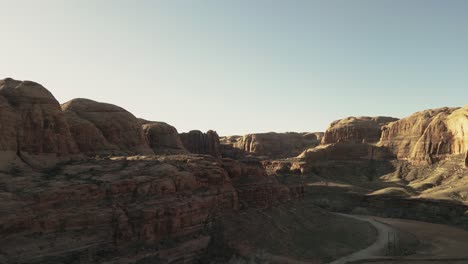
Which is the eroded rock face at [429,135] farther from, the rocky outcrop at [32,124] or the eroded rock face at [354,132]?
the rocky outcrop at [32,124]

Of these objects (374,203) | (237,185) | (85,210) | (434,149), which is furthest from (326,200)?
(85,210)

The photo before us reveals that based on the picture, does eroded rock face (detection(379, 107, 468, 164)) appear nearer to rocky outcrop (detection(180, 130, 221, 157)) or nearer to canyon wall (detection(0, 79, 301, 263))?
rocky outcrop (detection(180, 130, 221, 157))

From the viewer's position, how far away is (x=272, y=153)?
161 metres

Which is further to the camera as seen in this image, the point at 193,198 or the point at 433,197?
the point at 433,197

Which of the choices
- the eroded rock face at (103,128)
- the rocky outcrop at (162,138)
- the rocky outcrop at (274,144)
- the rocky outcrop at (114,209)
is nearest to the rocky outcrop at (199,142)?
the rocky outcrop at (162,138)

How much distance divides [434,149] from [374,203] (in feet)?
114

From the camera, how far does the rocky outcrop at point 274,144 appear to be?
160 meters

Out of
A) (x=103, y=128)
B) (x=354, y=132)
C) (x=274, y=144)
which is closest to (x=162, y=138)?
(x=103, y=128)

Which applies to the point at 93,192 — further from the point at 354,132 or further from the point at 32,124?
the point at 354,132

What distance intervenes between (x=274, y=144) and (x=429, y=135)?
6267cm

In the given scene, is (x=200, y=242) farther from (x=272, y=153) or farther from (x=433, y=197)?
(x=272, y=153)

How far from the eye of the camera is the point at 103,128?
56.6m

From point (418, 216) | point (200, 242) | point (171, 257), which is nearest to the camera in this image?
point (171, 257)

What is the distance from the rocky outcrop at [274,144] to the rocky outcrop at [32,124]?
116 m
